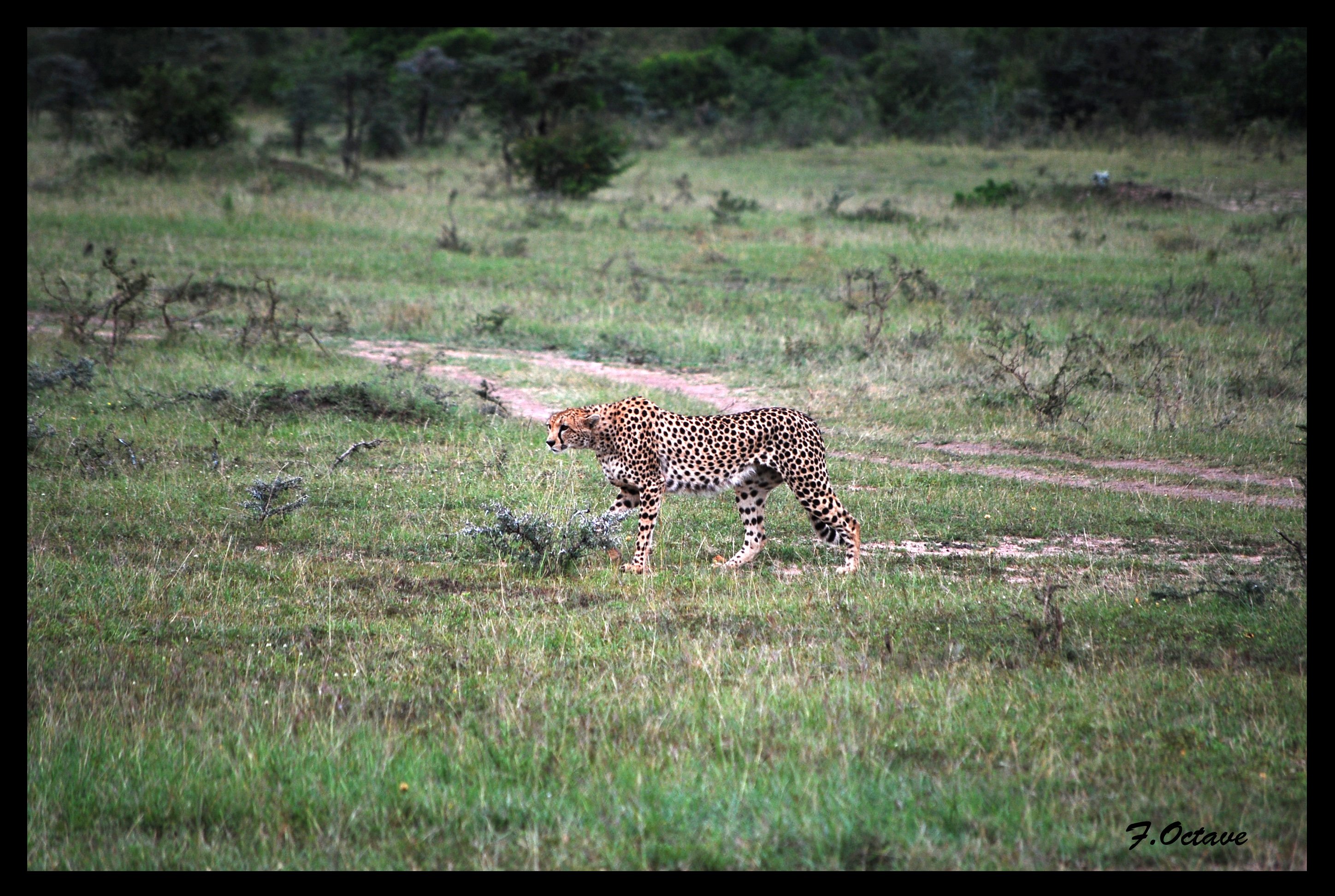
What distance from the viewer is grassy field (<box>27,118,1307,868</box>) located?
4.66 m

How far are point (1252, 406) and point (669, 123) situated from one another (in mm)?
37495

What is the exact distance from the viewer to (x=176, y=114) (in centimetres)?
3058

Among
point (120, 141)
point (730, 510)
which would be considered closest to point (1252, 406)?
point (730, 510)

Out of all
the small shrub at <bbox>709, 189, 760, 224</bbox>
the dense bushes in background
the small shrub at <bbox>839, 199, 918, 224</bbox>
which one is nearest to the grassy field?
the small shrub at <bbox>709, 189, 760, 224</bbox>

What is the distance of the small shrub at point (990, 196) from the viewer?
27.2 meters

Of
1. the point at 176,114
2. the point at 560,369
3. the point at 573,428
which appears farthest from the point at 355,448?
the point at 176,114

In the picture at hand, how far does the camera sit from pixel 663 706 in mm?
5668

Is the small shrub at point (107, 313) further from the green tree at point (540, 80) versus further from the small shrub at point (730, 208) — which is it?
the green tree at point (540, 80)

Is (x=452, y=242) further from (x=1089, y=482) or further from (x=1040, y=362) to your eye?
(x=1089, y=482)

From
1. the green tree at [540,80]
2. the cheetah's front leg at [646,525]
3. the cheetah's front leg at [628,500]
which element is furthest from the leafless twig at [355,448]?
the green tree at [540,80]

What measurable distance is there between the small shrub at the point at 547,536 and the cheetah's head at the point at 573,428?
0.57m

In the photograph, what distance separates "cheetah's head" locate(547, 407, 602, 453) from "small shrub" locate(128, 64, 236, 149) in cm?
2601

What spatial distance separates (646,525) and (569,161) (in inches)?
904

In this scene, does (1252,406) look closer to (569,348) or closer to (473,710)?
(569,348)
